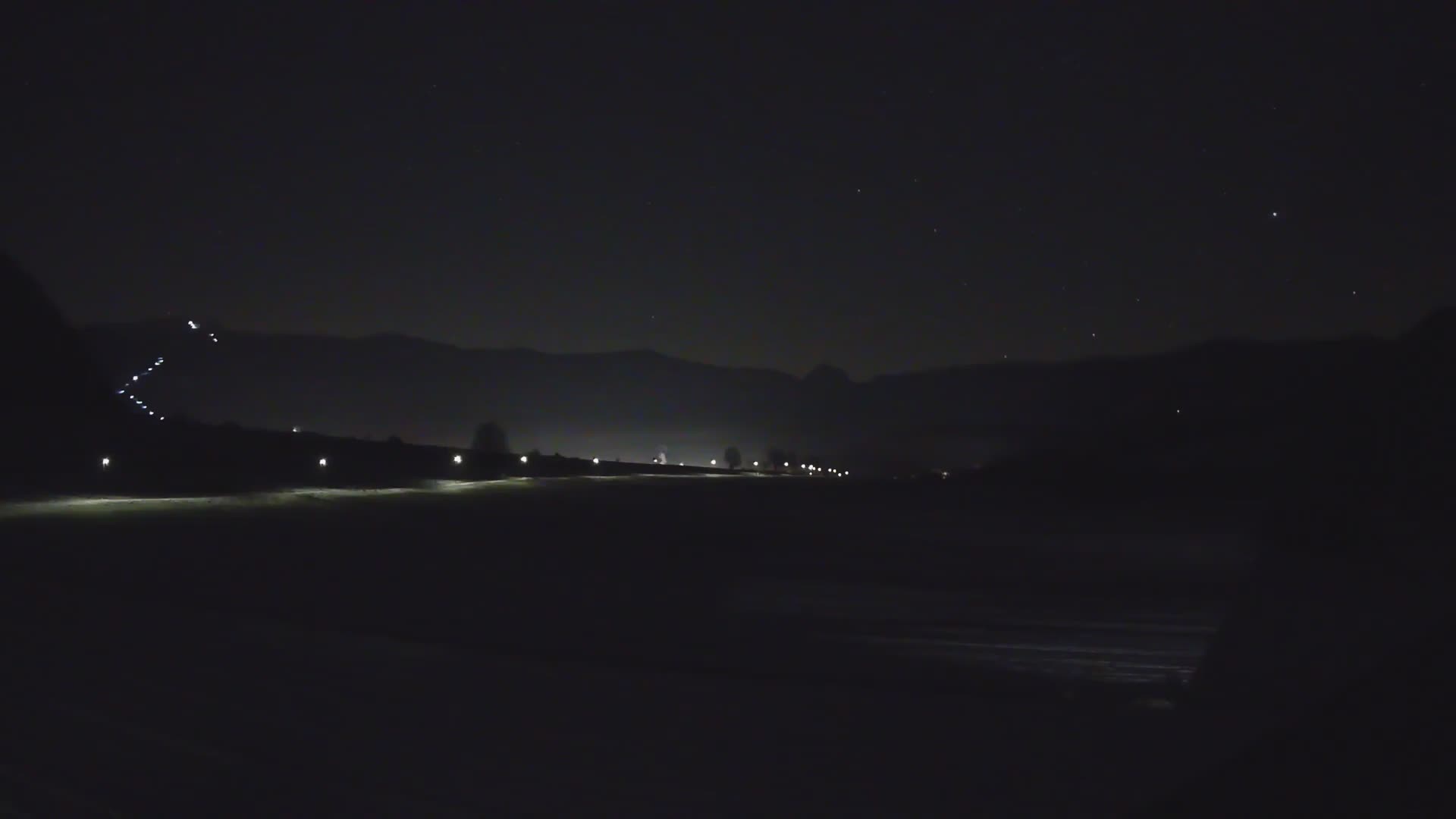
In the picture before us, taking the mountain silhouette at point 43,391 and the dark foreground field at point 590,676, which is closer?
the dark foreground field at point 590,676

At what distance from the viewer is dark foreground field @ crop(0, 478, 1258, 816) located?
5898 mm

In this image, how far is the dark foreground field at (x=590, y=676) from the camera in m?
5.90

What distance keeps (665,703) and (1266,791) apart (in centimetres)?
415

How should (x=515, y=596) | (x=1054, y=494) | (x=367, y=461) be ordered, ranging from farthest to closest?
(x=367, y=461)
(x=1054, y=494)
(x=515, y=596)

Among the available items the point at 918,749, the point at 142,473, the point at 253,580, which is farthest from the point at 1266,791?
the point at 142,473

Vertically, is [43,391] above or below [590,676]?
above

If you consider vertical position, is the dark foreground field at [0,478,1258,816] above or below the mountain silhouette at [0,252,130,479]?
below

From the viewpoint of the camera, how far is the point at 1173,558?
17.0 metres

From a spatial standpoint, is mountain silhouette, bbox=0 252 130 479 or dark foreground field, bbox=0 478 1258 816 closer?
dark foreground field, bbox=0 478 1258 816

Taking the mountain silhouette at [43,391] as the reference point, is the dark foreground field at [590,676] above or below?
below

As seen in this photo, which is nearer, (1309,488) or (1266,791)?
(1266,791)

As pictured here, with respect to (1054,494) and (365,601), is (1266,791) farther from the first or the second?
(1054,494)

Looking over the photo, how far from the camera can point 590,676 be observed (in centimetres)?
846

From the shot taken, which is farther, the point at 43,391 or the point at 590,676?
the point at 43,391
